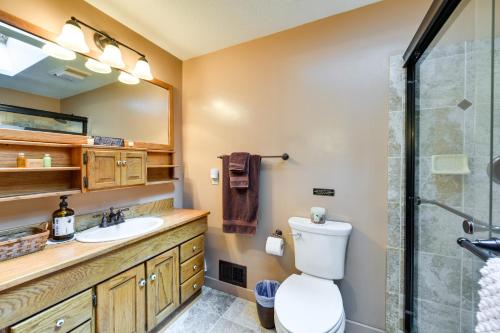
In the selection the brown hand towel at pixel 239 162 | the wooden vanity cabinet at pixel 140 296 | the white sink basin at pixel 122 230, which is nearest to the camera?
the wooden vanity cabinet at pixel 140 296

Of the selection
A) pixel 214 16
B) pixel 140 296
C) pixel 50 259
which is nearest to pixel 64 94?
pixel 50 259

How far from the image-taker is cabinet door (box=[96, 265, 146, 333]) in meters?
1.18

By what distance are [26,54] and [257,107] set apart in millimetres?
1496

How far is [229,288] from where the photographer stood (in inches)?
79.4

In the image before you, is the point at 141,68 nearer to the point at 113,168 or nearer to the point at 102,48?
the point at 102,48

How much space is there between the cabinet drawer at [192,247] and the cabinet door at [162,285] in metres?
0.07

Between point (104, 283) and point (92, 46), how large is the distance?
5.19 ft

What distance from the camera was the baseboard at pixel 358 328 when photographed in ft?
4.88

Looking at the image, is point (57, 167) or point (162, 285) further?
point (162, 285)

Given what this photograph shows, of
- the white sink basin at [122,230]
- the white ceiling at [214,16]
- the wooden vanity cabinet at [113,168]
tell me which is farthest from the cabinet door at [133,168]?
the white ceiling at [214,16]

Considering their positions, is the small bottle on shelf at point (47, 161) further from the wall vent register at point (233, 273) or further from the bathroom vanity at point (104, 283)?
the wall vent register at point (233, 273)

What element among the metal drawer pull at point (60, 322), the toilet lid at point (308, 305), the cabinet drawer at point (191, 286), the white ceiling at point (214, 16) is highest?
the white ceiling at point (214, 16)

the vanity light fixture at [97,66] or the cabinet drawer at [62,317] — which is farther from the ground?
the vanity light fixture at [97,66]

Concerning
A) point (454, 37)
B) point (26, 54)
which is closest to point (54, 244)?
point (26, 54)
